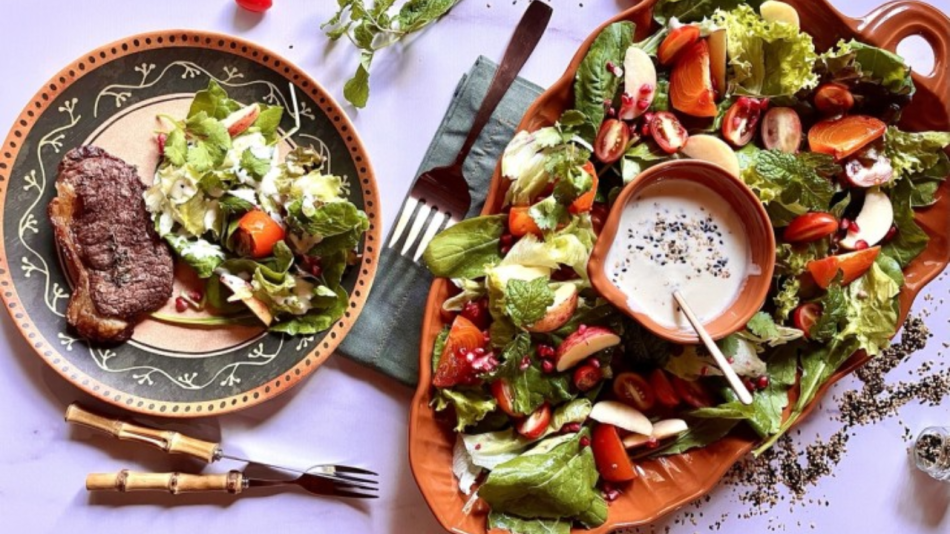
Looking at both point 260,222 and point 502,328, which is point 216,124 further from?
point 502,328

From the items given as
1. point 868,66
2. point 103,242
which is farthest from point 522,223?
point 103,242

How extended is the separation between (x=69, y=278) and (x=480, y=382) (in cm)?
135

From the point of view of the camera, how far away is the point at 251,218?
258 cm

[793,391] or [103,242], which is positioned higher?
[103,242]

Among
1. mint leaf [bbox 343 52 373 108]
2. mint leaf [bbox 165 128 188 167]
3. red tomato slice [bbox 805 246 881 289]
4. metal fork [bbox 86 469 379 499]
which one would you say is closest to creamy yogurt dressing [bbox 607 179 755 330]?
red tomato slice [bbox 805 246 881 289]

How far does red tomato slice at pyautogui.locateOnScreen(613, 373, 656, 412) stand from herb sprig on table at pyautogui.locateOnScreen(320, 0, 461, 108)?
1.23 m

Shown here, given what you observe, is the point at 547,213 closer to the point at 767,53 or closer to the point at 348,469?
the point at 767,53

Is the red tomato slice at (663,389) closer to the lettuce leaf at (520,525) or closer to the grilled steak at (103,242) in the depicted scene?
the lettuce leaf at (520,525)

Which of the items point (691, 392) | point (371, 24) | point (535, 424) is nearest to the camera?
point (535, 424)

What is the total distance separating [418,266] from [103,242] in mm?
980

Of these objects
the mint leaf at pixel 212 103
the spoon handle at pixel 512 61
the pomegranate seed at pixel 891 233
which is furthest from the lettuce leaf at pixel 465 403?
the pomegranate seed at pixel 891 233

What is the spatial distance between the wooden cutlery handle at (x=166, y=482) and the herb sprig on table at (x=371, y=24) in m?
1.30

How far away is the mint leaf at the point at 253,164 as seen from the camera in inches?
101

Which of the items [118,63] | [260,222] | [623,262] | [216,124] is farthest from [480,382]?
[118,63]
